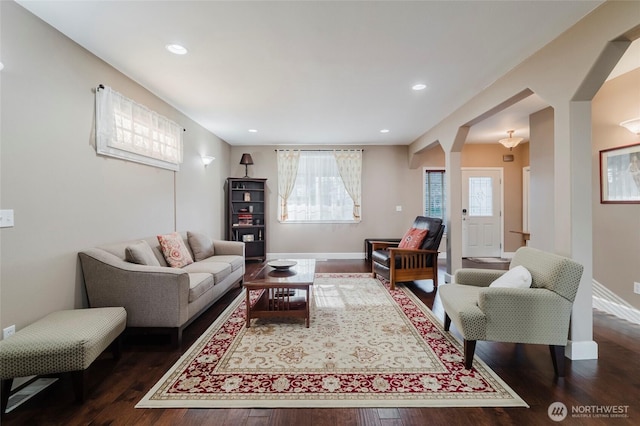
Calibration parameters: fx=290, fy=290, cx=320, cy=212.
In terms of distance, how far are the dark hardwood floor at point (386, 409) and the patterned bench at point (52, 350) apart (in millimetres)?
174

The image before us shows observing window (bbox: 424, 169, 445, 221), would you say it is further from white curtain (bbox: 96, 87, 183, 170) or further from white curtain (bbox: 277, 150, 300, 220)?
white curtain (bbox: 96, 87, 183, 170)

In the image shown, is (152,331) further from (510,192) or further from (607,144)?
(510,192)

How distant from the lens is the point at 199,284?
9.17 feet

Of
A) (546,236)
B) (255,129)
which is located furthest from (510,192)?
(255,129)

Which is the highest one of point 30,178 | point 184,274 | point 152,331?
point 30,178

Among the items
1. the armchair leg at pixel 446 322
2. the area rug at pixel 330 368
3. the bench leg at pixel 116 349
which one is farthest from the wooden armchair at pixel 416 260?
the bench leg at pixel 116 349

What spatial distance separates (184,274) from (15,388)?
3.85 ft

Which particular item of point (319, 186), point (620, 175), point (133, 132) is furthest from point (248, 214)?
point (620, 175)

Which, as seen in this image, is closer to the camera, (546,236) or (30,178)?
(30,178)

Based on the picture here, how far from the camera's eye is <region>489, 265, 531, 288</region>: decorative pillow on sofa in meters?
2.19

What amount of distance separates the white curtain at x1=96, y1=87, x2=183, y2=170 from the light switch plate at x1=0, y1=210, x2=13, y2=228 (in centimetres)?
94

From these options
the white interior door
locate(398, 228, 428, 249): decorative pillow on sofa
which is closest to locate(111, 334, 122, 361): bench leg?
locate(398, 228, 428, 249): decorative pillow on sofa

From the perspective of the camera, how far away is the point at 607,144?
3283 mm

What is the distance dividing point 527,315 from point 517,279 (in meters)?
0.28
